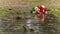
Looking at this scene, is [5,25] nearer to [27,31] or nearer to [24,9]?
[27,31]

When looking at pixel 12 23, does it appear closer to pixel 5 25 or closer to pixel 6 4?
pixel 5 25

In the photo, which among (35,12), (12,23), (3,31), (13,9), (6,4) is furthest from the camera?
(6,4)

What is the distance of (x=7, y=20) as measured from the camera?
1.26 meters

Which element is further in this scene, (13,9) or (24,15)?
(13,9)

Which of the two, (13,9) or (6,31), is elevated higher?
(13,9)

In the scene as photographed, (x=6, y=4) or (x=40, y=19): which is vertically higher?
(x=6, y=4)

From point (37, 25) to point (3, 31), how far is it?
26cm

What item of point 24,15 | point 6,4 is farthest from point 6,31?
point 6,4

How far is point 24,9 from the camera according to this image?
147 centimetres

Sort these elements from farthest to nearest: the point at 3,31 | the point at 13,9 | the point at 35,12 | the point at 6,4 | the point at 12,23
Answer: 1. the point at 6,4
2. the point at 13,9
3. the point at 35,12
4. the point at 12,23
5. the point at 3,31

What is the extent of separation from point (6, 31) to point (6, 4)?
51 centimetres

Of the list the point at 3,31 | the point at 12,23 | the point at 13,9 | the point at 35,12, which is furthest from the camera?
the point at 13,9

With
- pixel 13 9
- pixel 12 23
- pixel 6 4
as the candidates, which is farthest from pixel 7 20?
pixel 6 4

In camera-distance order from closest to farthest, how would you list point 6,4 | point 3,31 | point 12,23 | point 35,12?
point 3,31 < point 12,23 < point 35,12 < point 6,4
